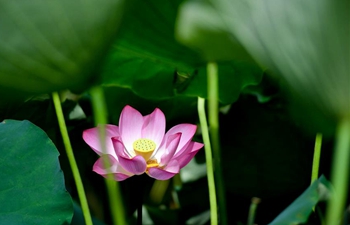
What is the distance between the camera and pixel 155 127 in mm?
760

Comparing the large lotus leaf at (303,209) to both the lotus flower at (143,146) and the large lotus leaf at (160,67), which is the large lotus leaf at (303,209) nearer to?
the lotus flower at (143,146)

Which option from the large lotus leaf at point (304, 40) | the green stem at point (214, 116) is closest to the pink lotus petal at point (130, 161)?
the green stem at point (214, 116)

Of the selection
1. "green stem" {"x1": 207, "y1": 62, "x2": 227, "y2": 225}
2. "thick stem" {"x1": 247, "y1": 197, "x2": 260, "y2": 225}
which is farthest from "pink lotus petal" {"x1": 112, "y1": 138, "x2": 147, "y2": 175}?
"thick stem" {"x1": 247, "y1": 197, "x2": 260, "y2": 225}

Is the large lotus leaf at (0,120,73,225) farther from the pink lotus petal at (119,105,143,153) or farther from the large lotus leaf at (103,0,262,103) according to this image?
the large lotus leaf at (103,0,262,103)

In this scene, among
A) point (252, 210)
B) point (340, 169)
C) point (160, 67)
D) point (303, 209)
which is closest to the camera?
point (340, 169)

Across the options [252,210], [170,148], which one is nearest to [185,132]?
[170,148]

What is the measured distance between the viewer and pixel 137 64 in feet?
3.10

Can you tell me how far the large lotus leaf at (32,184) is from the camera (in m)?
0.68

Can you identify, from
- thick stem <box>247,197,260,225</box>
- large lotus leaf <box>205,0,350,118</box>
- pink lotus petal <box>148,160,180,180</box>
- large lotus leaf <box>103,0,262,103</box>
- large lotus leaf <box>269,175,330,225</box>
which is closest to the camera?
large lotus leaf <box>205,0,350,118</box>

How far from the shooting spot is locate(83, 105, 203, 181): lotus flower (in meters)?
0.67

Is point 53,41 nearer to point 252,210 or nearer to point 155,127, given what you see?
point 155,127

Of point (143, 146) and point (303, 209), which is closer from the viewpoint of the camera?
point (303, 209)

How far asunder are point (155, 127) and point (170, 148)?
0.07 metres

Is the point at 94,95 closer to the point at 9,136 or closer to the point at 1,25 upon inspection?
the point at 1,25
